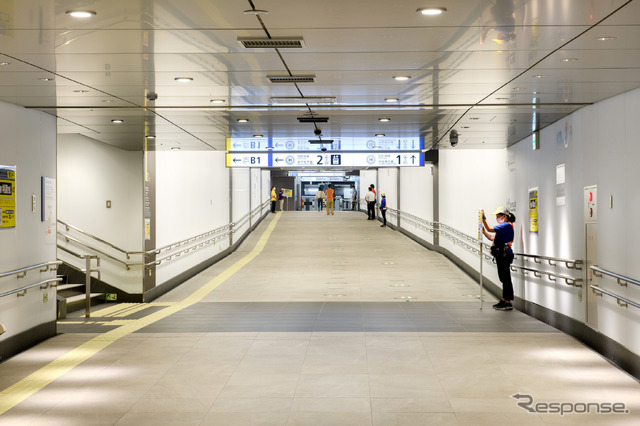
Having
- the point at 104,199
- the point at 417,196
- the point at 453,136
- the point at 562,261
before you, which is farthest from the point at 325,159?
the point at 417,196

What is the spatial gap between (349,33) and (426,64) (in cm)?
136

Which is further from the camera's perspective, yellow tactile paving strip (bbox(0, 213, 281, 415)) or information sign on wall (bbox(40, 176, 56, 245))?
information sign on wall (bbox(40, 176, 56, 245))

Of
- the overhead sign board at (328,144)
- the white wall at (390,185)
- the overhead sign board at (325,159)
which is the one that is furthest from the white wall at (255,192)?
the overhead sign board at (328,144)

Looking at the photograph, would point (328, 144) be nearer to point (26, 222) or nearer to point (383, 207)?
point (26, 222)

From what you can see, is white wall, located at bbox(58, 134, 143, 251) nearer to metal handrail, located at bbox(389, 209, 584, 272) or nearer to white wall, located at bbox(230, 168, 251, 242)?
metal handrail, located at bbox(389, 209, 584, 272)

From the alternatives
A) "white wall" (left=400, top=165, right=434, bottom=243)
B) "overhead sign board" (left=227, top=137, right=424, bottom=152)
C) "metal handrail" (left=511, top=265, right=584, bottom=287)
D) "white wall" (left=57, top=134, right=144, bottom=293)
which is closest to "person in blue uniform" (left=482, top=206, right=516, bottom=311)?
"metal handrail" (left=511, top=265, right=584, bottom=287)

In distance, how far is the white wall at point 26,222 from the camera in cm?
764

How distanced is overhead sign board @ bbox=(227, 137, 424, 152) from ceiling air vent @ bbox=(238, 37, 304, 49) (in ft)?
22.4

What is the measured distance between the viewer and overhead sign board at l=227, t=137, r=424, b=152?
1251 centimetres

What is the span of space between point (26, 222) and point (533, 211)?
722 cm

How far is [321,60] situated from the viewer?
5961mm

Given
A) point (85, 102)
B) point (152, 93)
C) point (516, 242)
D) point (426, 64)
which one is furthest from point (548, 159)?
point (85, 102)

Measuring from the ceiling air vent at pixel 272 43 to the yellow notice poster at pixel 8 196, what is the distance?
3752 millimetres

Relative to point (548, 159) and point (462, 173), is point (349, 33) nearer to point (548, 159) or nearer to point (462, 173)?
point (548, 159)
